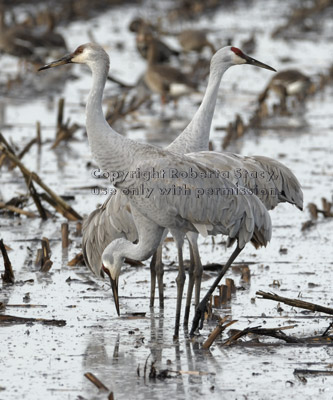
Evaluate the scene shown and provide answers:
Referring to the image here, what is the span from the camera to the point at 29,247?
768 centimetres

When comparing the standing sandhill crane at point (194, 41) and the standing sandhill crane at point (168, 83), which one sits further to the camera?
the standing sandhill crane at point (194, 41)

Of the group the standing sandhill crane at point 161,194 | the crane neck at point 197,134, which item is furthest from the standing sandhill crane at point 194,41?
the standing sandhill crane at point 161,194

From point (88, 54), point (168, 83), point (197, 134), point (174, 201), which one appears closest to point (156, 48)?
point (168, 83)

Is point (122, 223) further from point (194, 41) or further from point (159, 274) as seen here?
point (194, 41)

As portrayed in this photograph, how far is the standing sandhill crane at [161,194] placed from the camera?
5.60m

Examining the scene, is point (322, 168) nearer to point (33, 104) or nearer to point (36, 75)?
point (33, 104)

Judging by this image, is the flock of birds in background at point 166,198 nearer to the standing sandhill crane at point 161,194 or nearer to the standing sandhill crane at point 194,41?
the standing sandhill crane at point 161,194

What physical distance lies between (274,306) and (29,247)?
2215 mm

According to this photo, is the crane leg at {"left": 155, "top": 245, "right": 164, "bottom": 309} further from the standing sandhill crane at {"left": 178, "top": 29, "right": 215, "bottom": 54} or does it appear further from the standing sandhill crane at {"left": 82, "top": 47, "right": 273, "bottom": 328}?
the standing sandhill crane at {"left": 178, "top": 29, "right": 215, "bottom": 54}

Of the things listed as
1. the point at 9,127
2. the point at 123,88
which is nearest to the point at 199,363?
the point at 9,127

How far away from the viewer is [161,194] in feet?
18.3

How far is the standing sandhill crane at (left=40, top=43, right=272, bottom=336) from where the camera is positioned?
18.4ft

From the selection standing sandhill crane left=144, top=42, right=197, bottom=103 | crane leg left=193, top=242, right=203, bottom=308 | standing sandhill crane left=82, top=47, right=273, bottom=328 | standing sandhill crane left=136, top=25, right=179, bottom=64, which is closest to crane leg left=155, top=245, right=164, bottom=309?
standing sandhill crane left=82, top=47, right=273, bottom=328

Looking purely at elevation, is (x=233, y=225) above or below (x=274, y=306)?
above
